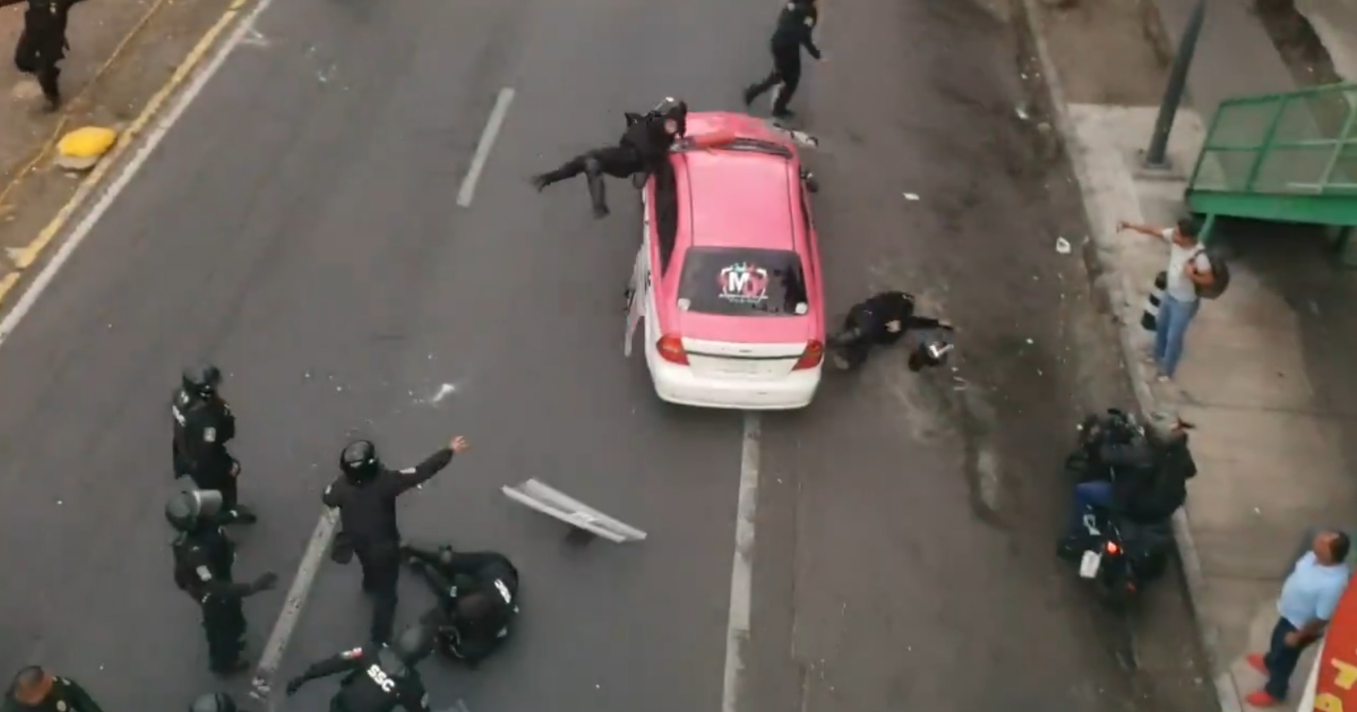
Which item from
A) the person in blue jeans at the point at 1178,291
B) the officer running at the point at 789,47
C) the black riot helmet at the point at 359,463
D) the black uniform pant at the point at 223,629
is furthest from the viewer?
the officer running at the point at 789,47

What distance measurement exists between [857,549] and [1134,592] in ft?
6.66

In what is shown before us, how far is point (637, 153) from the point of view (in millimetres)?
11148

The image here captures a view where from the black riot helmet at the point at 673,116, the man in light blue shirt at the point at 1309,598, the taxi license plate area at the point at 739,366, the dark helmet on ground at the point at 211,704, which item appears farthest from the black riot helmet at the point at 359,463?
the man in light blue shirt at the point at 1309,598

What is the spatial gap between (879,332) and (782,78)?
13.2 ft

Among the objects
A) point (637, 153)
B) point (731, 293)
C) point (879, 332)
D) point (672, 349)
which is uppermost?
point (637, 153)

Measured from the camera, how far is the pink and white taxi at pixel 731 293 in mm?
9961

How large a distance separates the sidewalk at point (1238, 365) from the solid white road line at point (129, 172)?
962 cm

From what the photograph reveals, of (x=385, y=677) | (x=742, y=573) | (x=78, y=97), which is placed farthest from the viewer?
(x=78, y=97)

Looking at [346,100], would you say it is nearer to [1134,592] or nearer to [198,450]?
[198,450]

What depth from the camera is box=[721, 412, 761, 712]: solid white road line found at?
28.5 ft

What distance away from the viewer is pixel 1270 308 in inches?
466

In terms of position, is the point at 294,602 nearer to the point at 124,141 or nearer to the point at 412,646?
the point at 412,646

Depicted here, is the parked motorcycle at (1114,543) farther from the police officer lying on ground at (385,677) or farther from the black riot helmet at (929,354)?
the police officer lying on ground at (385,677)

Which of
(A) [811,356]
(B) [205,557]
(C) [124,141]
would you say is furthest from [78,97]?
(A) [811,356]
